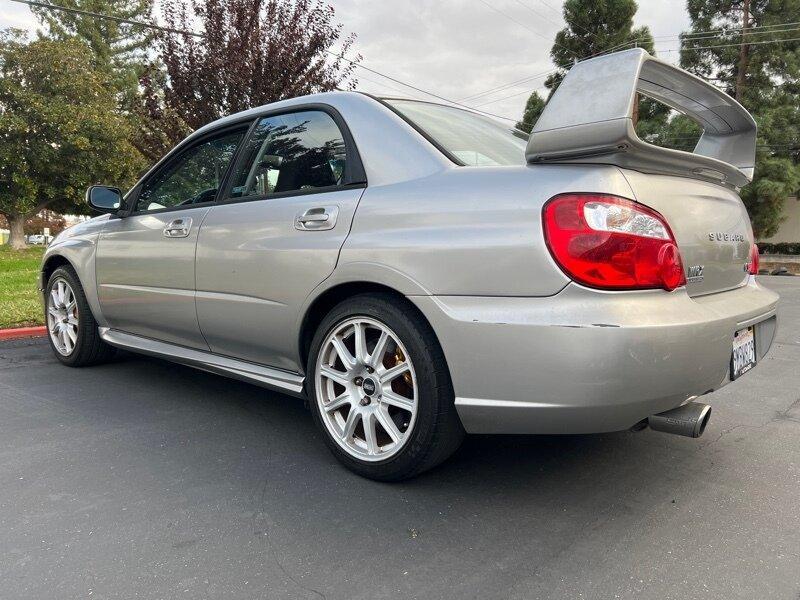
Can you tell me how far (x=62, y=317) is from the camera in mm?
4375

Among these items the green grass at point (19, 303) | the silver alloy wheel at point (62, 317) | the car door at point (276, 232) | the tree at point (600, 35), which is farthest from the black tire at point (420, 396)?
the tree at point (600, 35)

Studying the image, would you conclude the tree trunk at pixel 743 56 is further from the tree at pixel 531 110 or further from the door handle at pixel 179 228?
the door handle at pixel 179 228

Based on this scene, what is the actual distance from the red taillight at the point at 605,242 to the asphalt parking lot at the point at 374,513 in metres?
0.88

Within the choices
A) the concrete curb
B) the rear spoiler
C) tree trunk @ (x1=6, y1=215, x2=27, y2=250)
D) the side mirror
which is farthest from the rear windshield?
tree trunk @ (x1=6, y1=215, x2=27, y2=250)

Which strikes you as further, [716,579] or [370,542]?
[370,542]

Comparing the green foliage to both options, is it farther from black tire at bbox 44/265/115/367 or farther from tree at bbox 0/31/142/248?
black tire at bbox 44/265/115/367

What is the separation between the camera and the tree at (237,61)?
9.28 meters

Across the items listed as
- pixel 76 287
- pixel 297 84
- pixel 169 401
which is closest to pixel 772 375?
pixel 169 401

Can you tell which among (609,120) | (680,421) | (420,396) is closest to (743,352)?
(680,421)

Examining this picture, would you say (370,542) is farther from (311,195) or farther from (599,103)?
(599,103)

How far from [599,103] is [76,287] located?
3657mm

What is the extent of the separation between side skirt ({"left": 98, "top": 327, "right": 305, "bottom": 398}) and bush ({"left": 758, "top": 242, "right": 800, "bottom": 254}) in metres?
25.7

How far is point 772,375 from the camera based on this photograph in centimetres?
447

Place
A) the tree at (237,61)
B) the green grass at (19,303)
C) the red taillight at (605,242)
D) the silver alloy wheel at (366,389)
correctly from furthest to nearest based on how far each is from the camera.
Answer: the tree at (237,61), the green grass at (19,303), the silver alloy wheel at (366,389), the red taillight at (605,242)
